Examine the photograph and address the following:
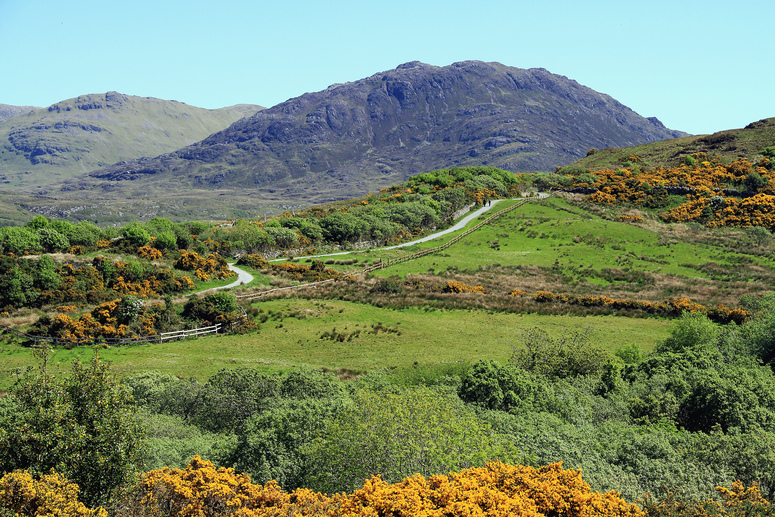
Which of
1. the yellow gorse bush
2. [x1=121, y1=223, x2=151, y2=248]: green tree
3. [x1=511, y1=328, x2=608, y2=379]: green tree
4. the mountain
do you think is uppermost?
the mountain

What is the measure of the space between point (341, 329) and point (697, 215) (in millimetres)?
83564

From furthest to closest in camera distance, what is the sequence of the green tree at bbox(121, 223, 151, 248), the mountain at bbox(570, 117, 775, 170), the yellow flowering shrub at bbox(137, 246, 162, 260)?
the mountain at bbox(570, 117, 775, 170)
the green tree at bbox(121, 223, 151, 248)
the yellow flowering shrub at bbox(137, 246, 162, 260)

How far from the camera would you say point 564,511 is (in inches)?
714

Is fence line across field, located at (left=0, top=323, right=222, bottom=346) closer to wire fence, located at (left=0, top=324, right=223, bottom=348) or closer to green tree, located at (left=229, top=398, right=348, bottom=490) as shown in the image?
wire fence, located at (left=0, top=324, right=223, bottom=348)

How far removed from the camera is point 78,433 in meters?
16.2

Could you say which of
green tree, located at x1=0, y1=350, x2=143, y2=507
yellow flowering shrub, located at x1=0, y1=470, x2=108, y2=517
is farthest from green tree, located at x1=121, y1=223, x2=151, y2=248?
yellow flowering shrub, located at x1=0, y1=470, x2=108, y2=517

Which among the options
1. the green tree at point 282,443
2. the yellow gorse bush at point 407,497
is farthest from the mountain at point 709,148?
the yellow gorse bush at point 407,497

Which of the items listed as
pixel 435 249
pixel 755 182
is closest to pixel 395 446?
pixel 435 249

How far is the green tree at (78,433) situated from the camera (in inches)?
639

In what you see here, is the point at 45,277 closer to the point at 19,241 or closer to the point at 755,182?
the point at 19,241

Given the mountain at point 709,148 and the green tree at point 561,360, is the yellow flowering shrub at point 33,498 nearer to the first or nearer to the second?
the green tree at point 561,360

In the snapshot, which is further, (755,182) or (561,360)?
(755,182)

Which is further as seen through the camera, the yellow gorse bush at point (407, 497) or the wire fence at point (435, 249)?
the wire fence at point (435, 249)

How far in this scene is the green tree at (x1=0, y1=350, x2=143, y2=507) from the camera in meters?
16.2
